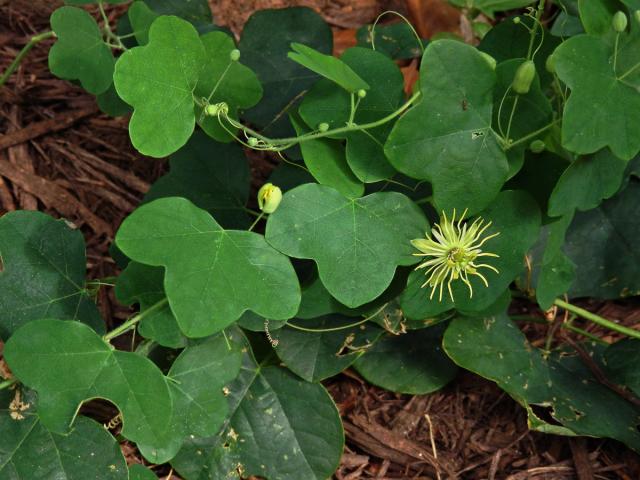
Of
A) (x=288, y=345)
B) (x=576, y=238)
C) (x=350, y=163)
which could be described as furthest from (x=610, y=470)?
(x=350, y=163)

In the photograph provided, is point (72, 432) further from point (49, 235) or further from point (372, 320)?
point (372, 320)

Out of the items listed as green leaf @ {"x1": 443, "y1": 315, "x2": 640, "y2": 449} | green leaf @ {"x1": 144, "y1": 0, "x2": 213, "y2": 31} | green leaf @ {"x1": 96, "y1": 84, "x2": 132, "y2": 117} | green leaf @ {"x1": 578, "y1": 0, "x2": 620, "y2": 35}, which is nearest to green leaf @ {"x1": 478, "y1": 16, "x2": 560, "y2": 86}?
green leaf @ {"x1": 578, "y1": 0, "x2": 620, "y2": 35}

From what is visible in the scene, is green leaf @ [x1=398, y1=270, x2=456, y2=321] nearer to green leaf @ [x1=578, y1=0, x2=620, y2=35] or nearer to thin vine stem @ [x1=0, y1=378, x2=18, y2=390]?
green leaf @ [x1=578, y1=0, x2=620, y2=35]

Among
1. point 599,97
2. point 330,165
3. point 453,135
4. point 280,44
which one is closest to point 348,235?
point 330,165

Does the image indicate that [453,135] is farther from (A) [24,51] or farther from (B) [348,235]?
(A) [24,51]

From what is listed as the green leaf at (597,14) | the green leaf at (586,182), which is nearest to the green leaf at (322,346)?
the green leaf at (586,182)

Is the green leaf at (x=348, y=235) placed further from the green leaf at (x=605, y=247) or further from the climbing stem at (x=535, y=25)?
the green leaf at (x=605, y=247)
